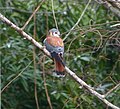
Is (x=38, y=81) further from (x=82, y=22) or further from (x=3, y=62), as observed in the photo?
(x=82, y=22)

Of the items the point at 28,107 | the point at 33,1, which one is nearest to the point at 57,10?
the point at 33,1

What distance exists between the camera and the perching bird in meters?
2.88

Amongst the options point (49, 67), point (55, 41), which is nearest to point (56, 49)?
point (55, 41)

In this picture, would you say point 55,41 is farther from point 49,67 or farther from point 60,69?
point 49,67

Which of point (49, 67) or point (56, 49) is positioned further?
point (49, 67)

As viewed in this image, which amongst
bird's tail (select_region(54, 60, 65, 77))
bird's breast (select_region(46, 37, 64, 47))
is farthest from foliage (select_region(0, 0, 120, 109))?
bird's tail (select_region(54, 60, 65, 77))

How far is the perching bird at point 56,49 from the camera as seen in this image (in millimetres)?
2881

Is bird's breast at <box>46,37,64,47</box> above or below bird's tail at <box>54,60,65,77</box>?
above

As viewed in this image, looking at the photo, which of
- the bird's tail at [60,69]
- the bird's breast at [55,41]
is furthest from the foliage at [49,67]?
the bird's tail at [60,69]

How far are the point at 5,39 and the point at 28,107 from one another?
0.56 metres

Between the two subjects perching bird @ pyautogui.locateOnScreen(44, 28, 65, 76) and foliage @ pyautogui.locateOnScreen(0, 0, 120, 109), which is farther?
foliage @ pyautogui.locateOnScreen(0, 0, 120, 109)

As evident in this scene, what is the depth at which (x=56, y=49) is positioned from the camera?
3.08 meters

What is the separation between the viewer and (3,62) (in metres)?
3.89

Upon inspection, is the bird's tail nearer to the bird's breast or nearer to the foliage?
the bird's breast
